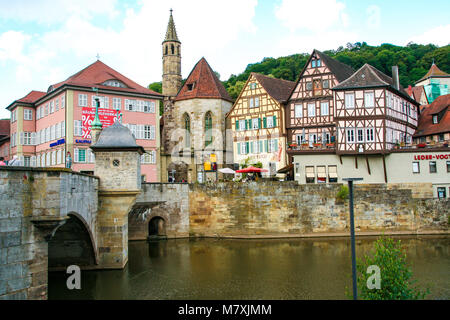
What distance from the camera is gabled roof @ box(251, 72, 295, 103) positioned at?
41312 mm

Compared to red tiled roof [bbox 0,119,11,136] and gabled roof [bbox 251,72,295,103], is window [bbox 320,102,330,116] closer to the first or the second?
gabled roof [bbox 251,72,295,103]

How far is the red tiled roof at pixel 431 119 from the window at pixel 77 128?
3018 cm

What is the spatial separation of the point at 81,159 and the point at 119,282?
1887 cm

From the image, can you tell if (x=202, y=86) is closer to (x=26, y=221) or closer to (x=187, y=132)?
(x=187, y=132)

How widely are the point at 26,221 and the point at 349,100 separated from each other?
26976mm

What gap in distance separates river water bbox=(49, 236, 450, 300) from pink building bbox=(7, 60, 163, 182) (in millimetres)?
11444

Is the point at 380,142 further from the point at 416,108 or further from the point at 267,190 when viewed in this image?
the point at 416,108

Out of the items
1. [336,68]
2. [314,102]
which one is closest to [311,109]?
[314,102]

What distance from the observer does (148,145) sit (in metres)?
40.6

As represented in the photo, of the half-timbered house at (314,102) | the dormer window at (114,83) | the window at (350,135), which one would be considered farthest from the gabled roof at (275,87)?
the dormer window at (114,83)

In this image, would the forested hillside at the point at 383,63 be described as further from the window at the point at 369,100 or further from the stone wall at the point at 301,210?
the stone wall at the point at 301,210

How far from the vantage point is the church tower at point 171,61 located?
4800 cm

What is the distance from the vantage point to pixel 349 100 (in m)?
33.2

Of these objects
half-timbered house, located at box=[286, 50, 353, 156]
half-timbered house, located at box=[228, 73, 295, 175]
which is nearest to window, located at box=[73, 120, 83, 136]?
half-timbered house, located at box=[228, 73, 295, 175]
